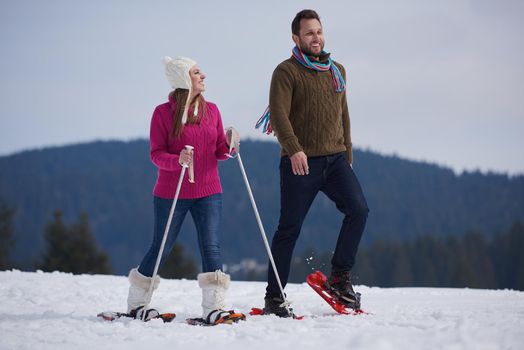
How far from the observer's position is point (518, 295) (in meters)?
7.72

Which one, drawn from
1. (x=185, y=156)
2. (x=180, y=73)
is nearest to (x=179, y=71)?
(x=180, y=73)

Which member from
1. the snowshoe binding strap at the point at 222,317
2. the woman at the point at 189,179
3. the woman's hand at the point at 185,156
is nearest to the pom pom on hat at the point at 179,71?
the woman at the point at 189,179

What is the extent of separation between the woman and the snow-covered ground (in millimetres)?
363

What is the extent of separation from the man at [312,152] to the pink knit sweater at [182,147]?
512 millimetres

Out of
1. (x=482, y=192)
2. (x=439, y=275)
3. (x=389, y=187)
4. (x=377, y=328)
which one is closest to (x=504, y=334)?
(x=377, y=328)

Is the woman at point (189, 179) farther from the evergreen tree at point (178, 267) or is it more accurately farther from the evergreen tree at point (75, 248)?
the evergreen tree at point (178, 267)

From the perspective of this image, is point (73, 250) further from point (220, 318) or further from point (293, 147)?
point (293, 147)

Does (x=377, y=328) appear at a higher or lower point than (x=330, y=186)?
lower

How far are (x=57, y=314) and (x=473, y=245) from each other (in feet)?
270

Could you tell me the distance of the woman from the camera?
5.14 meters

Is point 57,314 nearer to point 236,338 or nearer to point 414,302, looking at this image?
point 236,338

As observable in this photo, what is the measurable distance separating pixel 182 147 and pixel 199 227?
633mm

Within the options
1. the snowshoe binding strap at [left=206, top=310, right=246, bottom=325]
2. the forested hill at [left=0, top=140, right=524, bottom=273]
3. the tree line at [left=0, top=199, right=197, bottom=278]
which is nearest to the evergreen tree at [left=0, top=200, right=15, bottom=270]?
the tree line at [left=0, top=199, right=197, bottom=278]

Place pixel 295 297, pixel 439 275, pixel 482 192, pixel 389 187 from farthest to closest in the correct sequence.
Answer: pixel 389 187 < pixel 482 192 < pixel 439 275 < pixel 295 297
